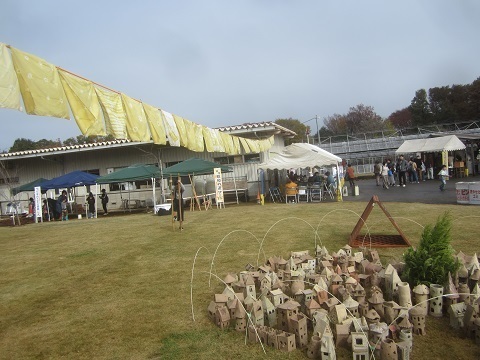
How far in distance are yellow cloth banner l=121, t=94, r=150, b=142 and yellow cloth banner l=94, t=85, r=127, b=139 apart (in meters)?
0.11

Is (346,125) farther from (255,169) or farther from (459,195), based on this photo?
(459,195)

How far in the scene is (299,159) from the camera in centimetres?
1717

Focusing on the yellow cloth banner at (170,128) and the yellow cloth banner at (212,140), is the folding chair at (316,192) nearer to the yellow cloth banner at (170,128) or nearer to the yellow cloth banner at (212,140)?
the yellow cloth banner at (212,140)

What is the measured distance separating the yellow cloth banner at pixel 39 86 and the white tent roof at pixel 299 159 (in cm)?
1294

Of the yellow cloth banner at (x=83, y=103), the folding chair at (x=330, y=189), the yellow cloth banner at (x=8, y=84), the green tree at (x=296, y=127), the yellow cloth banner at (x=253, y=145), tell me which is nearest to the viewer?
the yellow cloth banner at (x=8, y=84)

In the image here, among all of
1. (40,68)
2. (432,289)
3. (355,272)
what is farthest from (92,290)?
(432,289)

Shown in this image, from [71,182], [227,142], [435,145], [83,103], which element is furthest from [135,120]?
[435,145]

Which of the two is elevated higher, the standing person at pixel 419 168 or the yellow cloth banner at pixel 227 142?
the yellow cloth banner at pixel 227 142

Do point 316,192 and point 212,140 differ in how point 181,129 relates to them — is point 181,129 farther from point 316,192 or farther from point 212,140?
point 316,192

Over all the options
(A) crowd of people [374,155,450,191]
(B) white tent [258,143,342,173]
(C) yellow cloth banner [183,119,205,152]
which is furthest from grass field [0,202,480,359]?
(A) crowd of people [374,155,450,191]

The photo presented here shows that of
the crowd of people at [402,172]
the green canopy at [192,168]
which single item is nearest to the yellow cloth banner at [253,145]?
the green canopy at [192,168]

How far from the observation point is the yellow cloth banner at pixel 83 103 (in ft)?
15.6

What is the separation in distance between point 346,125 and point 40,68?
5562 centimetres

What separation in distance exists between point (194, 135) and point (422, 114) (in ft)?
156
